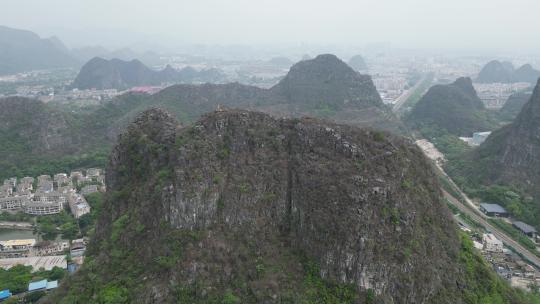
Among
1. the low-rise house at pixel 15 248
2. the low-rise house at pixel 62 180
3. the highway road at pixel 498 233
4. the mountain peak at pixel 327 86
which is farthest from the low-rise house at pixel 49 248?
the mountain peak at pixel 327 86

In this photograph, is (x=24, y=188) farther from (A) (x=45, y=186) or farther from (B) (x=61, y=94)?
(B) (x=61, y=94)

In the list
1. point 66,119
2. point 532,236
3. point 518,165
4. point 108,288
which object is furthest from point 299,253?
point 66,119

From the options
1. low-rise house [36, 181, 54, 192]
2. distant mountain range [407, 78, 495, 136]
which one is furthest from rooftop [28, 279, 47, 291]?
distant mountain range [407, 78, 495, 136]

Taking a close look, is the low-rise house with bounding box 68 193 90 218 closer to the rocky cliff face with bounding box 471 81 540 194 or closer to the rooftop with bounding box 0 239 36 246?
the rooftop with bounding box 0 239 36 246

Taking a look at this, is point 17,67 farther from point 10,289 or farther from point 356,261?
point 356,261

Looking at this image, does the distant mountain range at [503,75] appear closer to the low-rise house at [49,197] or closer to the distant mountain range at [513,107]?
the distant mountain range at [513,107]

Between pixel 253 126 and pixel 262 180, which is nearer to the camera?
pixel 262 180
